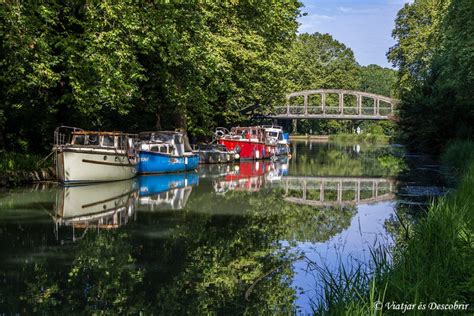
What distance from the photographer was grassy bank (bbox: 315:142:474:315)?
5723 mm

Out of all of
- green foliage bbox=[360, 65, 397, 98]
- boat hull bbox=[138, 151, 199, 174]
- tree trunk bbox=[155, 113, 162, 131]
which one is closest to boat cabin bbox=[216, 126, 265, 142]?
tree trunk bbox=[155, 113, 162, 131]

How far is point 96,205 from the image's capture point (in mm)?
16516

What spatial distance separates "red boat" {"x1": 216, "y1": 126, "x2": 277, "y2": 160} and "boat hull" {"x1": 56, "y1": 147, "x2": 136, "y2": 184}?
16.0 m

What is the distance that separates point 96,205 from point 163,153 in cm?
1118

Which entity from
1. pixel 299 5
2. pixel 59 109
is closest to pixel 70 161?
pixel 59 109

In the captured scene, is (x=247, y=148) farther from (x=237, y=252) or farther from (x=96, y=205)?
(x=237, y=252)

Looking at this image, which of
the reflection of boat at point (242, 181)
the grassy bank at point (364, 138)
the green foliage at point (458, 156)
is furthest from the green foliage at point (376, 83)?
the reflection of boat at point (242, 181)

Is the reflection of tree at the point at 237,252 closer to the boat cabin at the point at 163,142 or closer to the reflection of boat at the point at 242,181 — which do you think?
the reflection of boat at the point at 242,181

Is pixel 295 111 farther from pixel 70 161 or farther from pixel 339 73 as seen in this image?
pixel 70 161

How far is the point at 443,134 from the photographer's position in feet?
126

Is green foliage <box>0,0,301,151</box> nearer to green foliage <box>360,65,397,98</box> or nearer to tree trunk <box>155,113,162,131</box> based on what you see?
tree trunk <box>155,113,162,131</box>

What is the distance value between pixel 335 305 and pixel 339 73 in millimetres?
102834

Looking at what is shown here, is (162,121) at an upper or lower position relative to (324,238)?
upper

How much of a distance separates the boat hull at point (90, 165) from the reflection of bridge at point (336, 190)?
6.54 metres
